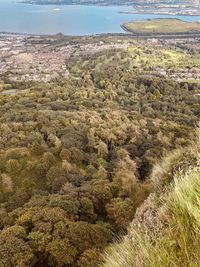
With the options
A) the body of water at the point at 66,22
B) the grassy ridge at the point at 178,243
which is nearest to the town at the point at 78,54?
the body of water at the point at 66,22

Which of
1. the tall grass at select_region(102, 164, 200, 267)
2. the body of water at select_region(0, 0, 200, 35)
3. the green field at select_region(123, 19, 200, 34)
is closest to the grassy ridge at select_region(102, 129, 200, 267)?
the tall grass at select_region(102, 164, 200, 267)

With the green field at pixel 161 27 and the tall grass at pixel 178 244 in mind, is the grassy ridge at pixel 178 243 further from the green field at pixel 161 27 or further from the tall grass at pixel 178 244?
the green field at pixel 161 27

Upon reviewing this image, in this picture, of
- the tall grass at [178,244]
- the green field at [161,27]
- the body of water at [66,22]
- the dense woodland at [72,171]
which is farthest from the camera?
the body of water at [66,22]

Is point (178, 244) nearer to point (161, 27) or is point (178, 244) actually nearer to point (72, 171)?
point (72, 171)

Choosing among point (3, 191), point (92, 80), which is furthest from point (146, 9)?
point (3, 191)

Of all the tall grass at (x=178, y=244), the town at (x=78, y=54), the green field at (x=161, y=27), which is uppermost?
the tall grass at (x=178, y=244)

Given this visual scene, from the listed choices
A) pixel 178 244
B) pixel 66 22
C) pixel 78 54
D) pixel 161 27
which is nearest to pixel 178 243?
pixel 178 244

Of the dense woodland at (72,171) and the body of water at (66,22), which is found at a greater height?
the body of water at (66,22)

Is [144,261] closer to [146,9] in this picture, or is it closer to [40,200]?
[40,200]
